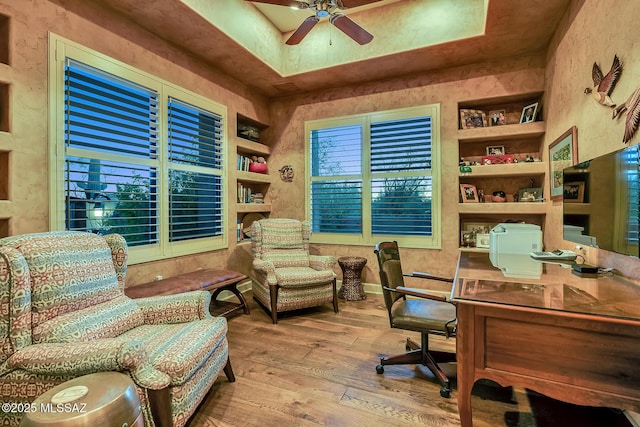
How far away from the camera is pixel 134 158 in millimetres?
2898

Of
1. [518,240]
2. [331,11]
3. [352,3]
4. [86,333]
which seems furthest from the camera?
[518,240]

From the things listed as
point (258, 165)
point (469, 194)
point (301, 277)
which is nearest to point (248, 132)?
point (258, 165)

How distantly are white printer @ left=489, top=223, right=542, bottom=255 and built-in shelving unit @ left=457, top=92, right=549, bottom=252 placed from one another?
0.89 meters

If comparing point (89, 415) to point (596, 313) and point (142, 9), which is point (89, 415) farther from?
point (142, 9)

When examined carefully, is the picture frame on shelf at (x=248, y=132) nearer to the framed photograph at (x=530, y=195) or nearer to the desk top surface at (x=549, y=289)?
the desk top surface at (x=549, y=289)

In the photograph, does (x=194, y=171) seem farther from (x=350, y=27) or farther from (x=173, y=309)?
(x=350, y=27)

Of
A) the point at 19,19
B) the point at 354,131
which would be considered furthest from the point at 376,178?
the point at 19,19

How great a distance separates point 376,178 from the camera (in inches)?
167

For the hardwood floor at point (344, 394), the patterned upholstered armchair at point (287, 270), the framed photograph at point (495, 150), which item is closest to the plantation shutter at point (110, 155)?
the patterned upholstered armchair at point (287, 270)

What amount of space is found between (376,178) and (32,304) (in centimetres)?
367

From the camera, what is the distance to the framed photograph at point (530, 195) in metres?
3.50

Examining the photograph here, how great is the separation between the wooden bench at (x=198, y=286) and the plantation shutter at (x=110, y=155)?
0.51 meters

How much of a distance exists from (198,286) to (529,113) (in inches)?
163

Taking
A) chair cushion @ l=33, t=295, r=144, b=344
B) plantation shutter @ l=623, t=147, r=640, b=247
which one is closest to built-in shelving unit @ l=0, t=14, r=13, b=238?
chair cushion @ l=33, t=295, r=144, b=344
